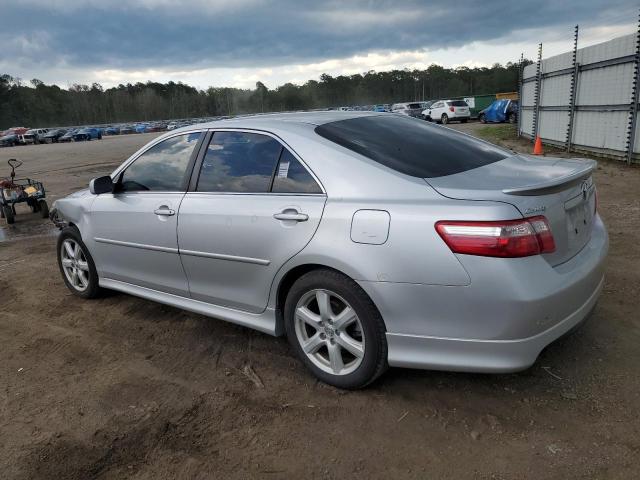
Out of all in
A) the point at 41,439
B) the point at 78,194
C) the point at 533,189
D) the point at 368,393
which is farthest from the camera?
the point at 78,194

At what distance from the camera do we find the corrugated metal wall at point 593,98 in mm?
11312

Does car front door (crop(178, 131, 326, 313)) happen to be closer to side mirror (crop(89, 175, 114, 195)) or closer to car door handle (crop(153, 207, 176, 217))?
car door handle (crop(153, 207, 176, 217))

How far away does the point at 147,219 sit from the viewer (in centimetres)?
405

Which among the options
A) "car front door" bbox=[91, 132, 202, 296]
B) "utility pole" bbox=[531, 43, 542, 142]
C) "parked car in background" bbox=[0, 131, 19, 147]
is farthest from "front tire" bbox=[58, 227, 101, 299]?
"parked car in background" bbox=[0, 131, 19, 147]

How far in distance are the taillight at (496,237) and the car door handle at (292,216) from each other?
0.82 metres

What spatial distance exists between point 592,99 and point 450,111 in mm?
24190

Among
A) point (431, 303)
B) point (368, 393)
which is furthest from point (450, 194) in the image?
point (368, 393)

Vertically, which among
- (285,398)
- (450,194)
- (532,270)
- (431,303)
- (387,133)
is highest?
(387,133)

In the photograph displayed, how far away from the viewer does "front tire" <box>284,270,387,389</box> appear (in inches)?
113

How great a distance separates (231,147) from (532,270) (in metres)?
2.16

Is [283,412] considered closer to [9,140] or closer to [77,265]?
[77,265]

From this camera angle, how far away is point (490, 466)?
2432 mm

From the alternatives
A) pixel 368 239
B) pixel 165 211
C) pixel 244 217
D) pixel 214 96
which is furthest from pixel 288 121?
pixel 214 96

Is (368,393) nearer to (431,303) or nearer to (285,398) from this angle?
(285,398)
